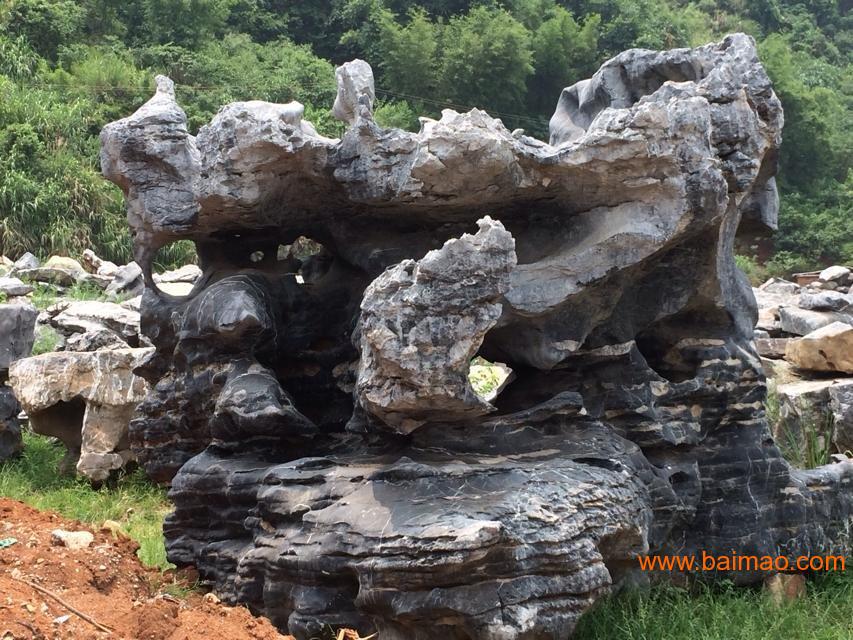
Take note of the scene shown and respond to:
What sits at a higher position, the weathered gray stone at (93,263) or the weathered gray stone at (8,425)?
the weathered gray stone at (8,425)

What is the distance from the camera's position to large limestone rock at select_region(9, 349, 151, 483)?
5.98 m

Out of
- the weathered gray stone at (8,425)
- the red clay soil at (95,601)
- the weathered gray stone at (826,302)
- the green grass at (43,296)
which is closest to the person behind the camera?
the red clay soil at (95,601)

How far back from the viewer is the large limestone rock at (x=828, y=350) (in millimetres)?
7141

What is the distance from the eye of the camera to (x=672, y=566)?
4.02m

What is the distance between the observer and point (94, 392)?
598cm

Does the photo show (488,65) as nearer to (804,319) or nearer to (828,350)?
(804,319)

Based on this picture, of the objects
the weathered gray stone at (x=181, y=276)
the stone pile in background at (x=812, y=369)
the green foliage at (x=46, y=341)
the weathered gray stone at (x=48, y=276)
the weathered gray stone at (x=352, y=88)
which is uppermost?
the weathered gray stone at (x=352, y=88)

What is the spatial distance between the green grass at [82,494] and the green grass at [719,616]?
6.86 feet

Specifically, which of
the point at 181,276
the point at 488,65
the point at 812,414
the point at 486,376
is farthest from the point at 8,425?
the point at 488,65

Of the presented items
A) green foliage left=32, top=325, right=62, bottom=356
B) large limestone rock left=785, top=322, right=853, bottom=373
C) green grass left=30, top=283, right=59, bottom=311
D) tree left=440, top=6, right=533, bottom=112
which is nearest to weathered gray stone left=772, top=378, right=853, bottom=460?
large limestone rock left=785, top=322, right=853, bottom=373

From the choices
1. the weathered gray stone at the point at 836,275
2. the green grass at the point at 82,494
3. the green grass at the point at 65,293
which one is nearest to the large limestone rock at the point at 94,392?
the green grass at the point at 82,494

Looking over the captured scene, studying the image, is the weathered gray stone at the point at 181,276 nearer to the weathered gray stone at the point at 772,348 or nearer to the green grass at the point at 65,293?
the green grass at the point at 65,293

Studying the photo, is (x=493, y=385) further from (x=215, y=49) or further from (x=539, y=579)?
(x=215, y=49)

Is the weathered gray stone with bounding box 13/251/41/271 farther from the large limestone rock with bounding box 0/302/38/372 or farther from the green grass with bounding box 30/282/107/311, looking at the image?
the large limestone rock with bounding box 0/302/38/372
